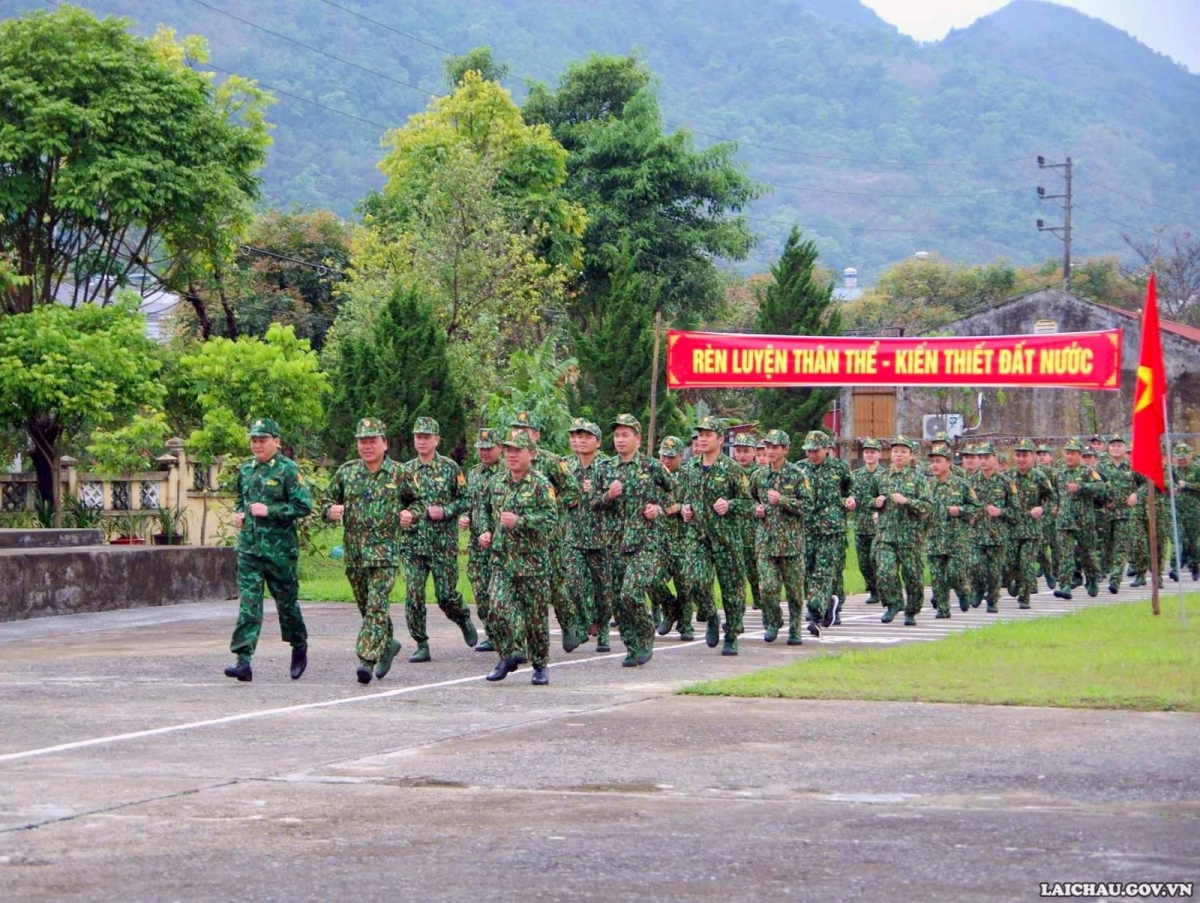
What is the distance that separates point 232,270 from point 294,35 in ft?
450

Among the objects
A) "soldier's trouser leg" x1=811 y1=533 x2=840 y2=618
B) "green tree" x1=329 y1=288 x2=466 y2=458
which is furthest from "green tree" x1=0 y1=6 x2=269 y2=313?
"soldier's trouser leg" x1=811 y1=533 x2=840 y2=618

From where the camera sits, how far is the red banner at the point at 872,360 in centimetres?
2652

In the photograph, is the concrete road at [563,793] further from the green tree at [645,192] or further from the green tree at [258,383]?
the green tree at [645,192]

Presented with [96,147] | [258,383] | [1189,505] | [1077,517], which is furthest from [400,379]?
[1189,505]

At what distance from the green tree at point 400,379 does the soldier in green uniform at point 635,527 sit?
1604cm

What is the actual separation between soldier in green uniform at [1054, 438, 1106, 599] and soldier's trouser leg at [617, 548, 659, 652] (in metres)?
11.3

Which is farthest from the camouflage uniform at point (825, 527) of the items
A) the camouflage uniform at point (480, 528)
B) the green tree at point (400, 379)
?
the green tree at point (400, 379)

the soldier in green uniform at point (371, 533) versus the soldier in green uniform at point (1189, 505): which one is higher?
the soldier in green uniform at point (1189, 505)

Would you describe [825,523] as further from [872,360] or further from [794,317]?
[794,317]

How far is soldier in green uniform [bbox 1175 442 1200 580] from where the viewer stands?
2716cm

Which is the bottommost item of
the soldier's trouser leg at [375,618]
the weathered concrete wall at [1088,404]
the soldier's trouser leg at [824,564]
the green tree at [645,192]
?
the soldier's trouser leg at [375,618]

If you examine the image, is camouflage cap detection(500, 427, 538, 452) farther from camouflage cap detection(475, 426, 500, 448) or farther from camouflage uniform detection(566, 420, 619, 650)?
camouflage cap detection(475, 426, 500, 448)

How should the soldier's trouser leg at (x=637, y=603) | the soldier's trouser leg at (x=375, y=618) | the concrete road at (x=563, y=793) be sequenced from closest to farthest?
the concrete road at (x=563, y=793)
the soldier's trouser leg at (x=375, y=618)
the soldier's trouser leg at (x=637, y=603)

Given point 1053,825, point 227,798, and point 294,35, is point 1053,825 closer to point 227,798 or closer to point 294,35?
point 227,798
